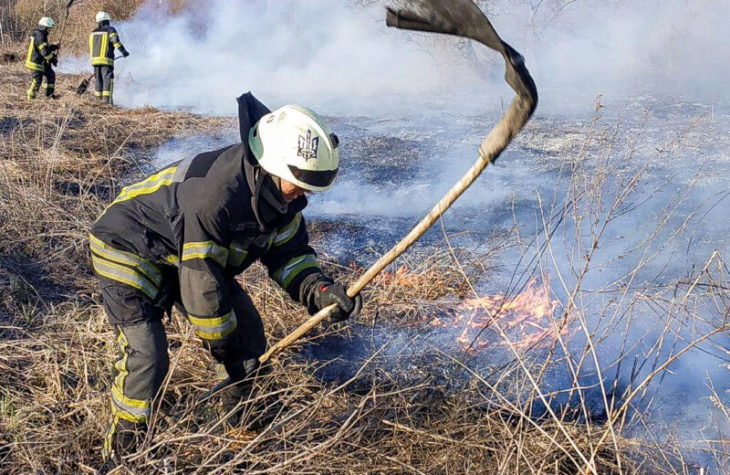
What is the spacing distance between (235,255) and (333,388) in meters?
1.20

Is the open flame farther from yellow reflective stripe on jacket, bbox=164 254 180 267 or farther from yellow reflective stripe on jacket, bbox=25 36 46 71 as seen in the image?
yellow reflective stripe on jacket, bbox=25 36 46 71

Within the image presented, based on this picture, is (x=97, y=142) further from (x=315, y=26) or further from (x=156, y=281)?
(x=315, y=26)

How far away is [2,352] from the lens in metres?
3.80

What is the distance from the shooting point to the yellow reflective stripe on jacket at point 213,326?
9.18ft

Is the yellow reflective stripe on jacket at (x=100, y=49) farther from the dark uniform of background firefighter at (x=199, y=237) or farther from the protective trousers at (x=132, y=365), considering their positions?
the protective trousers at (x=132, y=365)

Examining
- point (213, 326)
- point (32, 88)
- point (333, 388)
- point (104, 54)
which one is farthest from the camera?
point (32, 88)

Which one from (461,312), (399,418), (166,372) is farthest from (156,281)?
(461,312)

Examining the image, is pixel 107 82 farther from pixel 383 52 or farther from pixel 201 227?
pixel 201 227

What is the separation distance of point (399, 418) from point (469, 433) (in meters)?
0.41

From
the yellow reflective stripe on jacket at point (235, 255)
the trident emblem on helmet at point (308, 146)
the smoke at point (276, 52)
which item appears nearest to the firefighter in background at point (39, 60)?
the smoke at point (276, 52)

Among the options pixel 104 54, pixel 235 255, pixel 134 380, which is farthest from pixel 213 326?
pixel 104 54

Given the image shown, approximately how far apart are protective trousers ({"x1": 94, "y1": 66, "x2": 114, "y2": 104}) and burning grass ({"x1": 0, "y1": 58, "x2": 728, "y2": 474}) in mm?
6914

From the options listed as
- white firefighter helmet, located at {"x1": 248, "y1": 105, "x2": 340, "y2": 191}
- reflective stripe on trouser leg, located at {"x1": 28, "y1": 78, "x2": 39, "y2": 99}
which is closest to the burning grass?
white firefighter helmet, located at {"x1": 248, "y1": 105, "x2": 340, "y2": 191}

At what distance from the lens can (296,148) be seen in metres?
2.62
